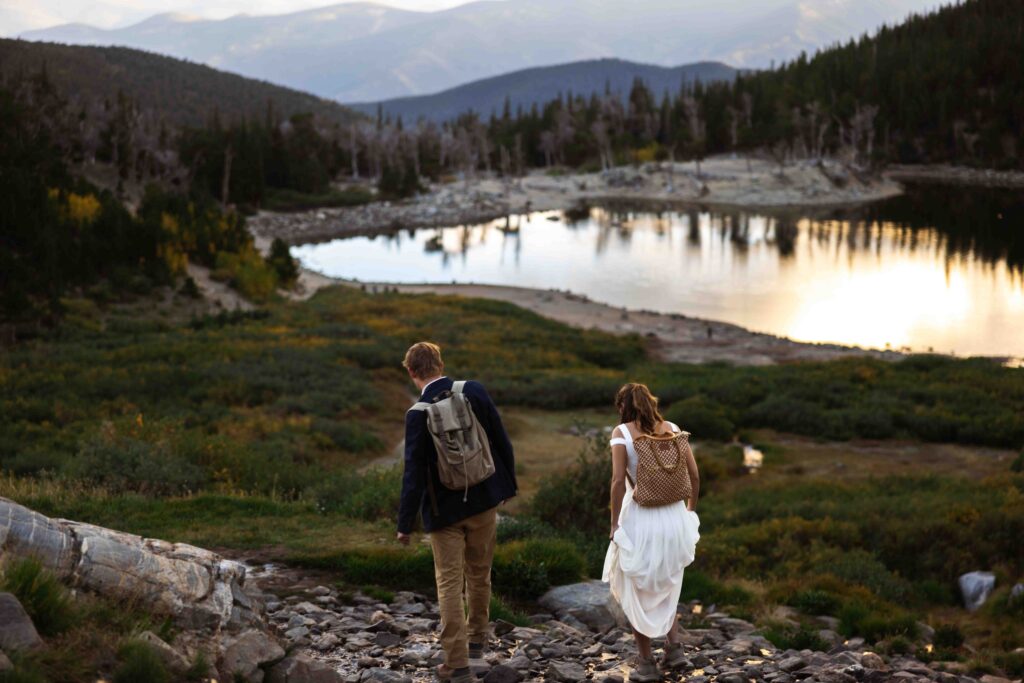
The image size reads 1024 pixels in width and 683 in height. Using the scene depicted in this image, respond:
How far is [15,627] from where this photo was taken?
4.50m

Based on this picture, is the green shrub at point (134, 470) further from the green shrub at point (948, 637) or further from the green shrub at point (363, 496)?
the green shrub at point (948, 637)

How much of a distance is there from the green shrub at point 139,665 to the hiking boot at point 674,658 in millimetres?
3365

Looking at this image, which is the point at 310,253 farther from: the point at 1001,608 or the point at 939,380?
the point at 1001,608

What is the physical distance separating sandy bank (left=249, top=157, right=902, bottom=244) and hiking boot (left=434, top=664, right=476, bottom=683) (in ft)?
257

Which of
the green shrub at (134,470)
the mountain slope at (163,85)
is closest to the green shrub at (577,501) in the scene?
the green shrub at (134,470)

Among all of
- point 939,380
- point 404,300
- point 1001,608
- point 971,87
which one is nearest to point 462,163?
point 971,87

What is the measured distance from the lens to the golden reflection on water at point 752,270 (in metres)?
42.9

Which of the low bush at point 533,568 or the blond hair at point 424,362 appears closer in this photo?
A: the blond hair at point 424,362

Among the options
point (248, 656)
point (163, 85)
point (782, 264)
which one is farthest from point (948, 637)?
point (163, 85)

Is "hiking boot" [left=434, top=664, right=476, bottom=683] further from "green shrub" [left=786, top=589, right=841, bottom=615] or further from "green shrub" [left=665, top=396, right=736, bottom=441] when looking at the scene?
"green shrub" [left=665, top=396, right=736, bottom=441]

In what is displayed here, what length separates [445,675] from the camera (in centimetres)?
612

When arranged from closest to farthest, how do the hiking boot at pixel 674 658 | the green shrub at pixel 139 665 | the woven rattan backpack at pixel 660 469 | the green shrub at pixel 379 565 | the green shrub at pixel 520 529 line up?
the green shrub at pixel 139 665, the woven rattan backpack at pixel 660 469, the hiking boot at pixel 674 658, the green shrub at pixel 379 565, the green shrub at pixel 520 529

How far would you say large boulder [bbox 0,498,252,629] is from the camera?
5398mm

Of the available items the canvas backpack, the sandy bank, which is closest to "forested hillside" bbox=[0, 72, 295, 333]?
the canvas backpack
